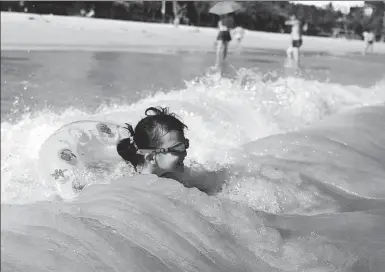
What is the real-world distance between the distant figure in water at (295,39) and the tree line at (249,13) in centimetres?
9

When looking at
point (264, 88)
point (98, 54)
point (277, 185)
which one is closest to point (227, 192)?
point (277, 185)

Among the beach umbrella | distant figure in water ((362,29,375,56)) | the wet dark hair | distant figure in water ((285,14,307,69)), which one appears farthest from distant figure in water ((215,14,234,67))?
the wet dark hair

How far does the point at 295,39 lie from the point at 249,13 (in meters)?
1.56

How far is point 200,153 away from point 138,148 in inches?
51.1

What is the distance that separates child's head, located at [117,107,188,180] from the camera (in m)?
2.03

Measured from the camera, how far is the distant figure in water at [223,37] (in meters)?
7.02

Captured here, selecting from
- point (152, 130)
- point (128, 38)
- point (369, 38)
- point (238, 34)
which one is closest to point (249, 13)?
point (238, 34)

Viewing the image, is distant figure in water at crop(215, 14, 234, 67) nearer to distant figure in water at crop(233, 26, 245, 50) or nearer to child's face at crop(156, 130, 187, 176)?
distant figure in water at crop(233, 26, 245, 50)

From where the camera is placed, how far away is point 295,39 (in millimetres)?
7500

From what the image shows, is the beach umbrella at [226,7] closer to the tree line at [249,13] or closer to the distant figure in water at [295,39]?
the tree line at [249,13]

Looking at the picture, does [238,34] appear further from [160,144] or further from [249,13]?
[160,144]

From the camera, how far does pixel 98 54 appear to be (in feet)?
23.8

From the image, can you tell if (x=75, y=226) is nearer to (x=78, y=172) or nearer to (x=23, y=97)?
(x=78, y=172)

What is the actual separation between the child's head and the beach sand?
3.64 meters
